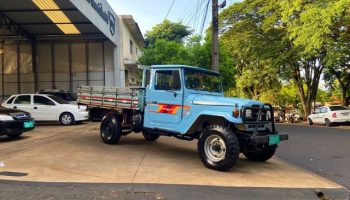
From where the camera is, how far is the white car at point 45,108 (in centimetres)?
1959

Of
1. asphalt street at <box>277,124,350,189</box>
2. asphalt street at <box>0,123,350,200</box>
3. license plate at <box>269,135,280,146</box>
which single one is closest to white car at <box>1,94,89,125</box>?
asphalt street at <box>0,123,350,200</box>

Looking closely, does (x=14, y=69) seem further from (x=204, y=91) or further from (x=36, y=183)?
(x=36, y=183)

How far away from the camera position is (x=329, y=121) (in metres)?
26.8

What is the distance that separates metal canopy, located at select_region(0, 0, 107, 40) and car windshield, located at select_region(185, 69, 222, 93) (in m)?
11.5

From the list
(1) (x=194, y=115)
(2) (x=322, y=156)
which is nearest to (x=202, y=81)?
(1) (x=194, y=115)

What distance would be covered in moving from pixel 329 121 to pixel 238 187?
21358mm

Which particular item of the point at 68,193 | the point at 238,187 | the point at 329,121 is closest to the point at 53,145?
the point at 68,193

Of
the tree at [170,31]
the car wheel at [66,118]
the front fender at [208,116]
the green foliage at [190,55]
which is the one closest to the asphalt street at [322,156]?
the front fender at [208,116]

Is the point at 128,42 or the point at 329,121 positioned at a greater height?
the point at 128,42

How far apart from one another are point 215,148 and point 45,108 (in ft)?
41.8

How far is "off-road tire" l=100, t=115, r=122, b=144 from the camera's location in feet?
39.7

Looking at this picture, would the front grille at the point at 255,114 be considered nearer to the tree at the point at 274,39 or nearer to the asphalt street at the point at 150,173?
the asphalt street at the point at 150,173

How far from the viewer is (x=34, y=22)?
24.8 metres

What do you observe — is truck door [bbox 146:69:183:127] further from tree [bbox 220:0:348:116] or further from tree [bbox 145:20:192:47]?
tree [bbox 145:20:192:47]
